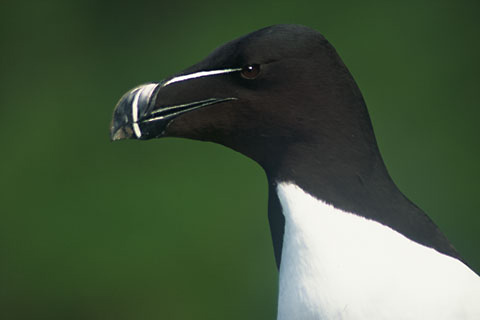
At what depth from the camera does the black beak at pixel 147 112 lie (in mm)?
1829

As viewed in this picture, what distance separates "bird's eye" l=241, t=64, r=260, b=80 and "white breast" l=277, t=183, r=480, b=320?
0.31 m

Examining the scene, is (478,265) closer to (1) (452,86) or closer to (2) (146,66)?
(1) (452,86)

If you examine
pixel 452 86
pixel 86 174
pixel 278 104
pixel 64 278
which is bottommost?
pixel 64 278

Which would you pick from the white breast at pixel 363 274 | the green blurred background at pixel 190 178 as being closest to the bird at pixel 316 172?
the white breast at pixel 363 274

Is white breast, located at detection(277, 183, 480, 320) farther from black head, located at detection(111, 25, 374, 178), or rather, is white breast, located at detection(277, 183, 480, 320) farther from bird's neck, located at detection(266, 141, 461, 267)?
black head, located at detection(111, 25, 374, 178)

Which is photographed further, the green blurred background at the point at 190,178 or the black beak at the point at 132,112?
the green blurred background at the point at 190,178

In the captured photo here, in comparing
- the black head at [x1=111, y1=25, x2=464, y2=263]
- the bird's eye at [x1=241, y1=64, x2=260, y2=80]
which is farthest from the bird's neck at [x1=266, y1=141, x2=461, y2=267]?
the bird's eye at [x1=241, y1=64, x2=260, y2=80]

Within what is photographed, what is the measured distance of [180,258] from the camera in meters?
4.90

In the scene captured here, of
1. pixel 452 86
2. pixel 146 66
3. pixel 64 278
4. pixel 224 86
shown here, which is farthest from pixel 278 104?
A: pixel 146 66

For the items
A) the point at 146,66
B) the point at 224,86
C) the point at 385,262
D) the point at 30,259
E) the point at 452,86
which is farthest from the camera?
the point at 146,66

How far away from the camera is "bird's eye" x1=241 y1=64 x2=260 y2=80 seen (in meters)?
1.78

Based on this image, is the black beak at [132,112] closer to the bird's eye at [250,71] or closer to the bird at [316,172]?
the bird at [316,172]

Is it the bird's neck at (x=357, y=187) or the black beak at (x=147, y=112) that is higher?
the black beak at (x=147, y=112)

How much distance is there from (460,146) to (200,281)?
2073 mm
